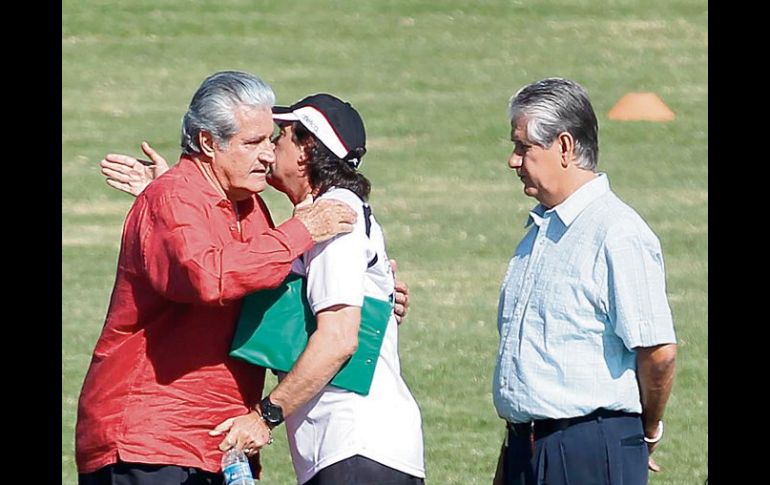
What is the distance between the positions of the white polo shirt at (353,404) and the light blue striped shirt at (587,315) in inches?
13.8

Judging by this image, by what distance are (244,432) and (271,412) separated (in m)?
0.10

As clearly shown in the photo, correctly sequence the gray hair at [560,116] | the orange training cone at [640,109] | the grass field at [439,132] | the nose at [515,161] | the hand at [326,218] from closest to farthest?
the hand at [326,218] → the gray hair at [560,116] → the nose at [515,161] → the grass field at [439,132] → the orange training cone at [640,109]

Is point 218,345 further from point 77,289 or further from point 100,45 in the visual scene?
point 100,45

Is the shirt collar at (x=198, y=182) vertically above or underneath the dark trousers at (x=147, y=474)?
above

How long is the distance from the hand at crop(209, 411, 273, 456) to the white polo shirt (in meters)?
0.17

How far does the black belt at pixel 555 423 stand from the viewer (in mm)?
4879

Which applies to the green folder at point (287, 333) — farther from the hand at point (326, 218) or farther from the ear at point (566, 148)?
the ear at point (566, 148)

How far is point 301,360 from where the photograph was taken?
15.7 feet

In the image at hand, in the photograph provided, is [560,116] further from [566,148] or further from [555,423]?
[555,423]

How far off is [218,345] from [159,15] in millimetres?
19573

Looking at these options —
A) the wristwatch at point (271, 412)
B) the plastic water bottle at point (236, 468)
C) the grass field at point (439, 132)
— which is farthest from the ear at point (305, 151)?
the grass field at point (439, 132)

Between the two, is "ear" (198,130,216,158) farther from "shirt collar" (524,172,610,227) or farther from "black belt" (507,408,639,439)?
"black belt" (507,408,639,439)

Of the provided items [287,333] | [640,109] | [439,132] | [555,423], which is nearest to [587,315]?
[555,423]
